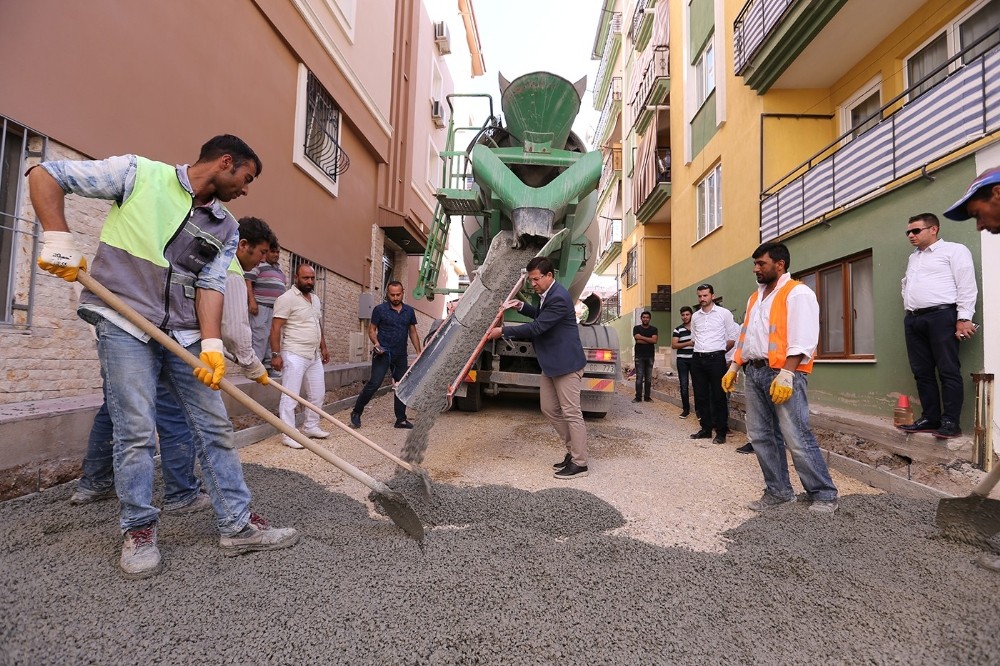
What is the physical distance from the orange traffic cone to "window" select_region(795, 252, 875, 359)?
3.08ft

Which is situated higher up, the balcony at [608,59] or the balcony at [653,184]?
the balcony at [608,59]

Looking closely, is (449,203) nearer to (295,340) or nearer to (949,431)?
(295,340)

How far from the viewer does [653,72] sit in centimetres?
1347

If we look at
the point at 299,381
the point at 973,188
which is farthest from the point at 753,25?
the point at 299,381

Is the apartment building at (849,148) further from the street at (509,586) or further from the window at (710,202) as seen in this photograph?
the street at (509,586)

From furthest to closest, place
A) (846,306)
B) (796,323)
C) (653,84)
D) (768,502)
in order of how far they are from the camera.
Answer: (653,84)
(846,306)
(768,502)
(796,323)

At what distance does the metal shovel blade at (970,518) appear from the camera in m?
2.49

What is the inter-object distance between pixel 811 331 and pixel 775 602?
1.75 meters

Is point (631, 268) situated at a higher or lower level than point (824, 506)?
higher

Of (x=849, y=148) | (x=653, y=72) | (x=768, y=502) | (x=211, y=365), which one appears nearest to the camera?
(x=211, y=365)

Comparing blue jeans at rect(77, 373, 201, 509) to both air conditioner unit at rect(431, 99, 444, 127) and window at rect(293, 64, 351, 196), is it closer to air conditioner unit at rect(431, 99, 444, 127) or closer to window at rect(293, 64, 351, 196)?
window at rect(293, 64, 351, 196)

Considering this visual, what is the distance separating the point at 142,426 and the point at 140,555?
53cm

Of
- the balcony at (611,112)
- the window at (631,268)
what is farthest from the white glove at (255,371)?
the balcony at (611,112)

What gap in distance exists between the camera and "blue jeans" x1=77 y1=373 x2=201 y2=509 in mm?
2752
